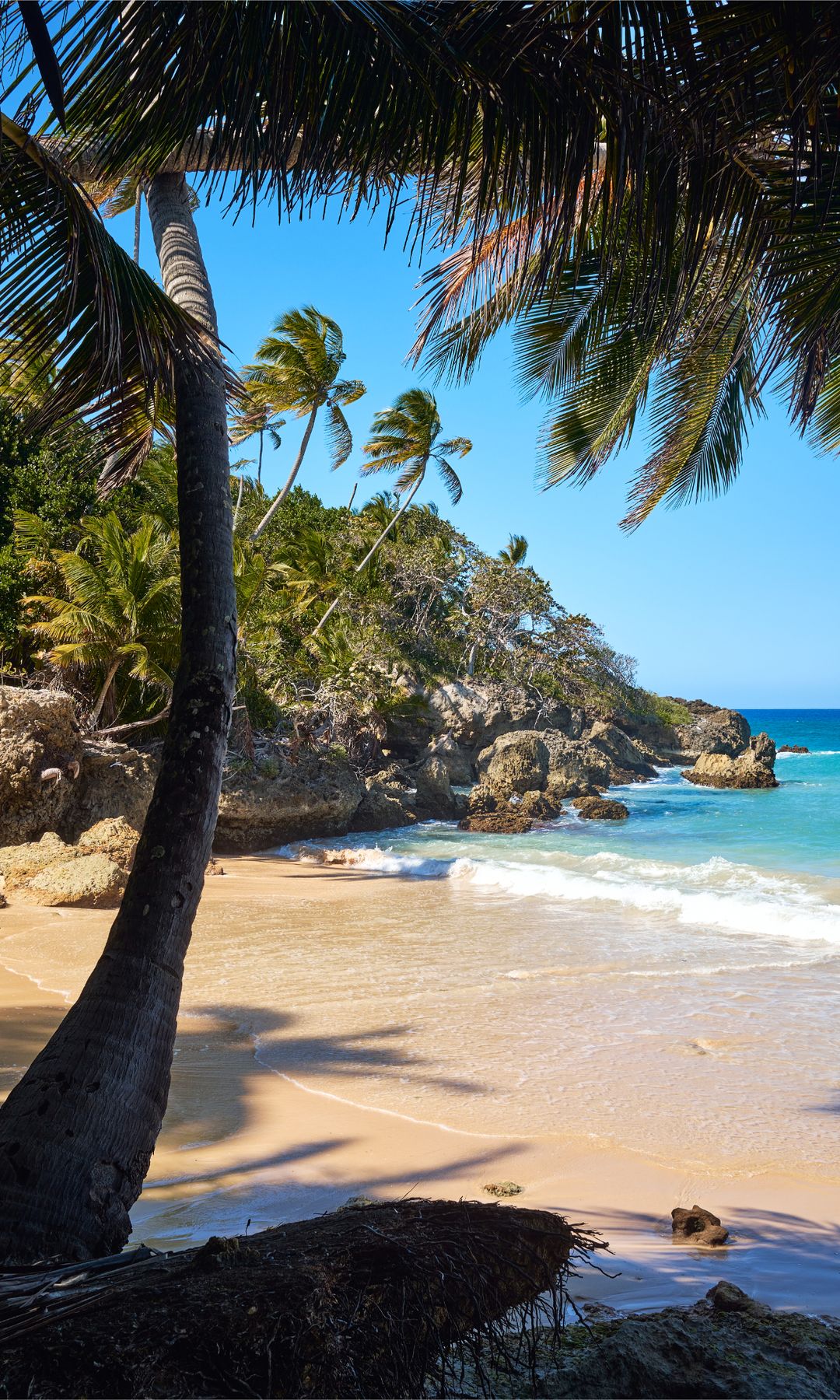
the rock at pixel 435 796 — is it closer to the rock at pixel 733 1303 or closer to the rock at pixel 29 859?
the rock at pixel 29 859

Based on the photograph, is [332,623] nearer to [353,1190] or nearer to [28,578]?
[28,578]

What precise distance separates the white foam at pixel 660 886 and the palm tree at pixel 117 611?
4.95m

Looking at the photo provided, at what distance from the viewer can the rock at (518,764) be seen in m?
26.6

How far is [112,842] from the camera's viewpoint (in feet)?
39.6

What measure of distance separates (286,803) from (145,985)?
15.2 m

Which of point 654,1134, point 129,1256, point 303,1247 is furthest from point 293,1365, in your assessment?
point 654,1134

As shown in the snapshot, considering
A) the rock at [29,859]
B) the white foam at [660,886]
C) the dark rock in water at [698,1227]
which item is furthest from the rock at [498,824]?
the dark rock in water at [698,1227]

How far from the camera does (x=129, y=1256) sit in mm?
2371

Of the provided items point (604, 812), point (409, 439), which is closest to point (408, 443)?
point (409, 439)

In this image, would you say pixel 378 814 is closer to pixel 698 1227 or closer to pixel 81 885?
pixel 81 885

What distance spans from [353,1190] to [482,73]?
469 cm

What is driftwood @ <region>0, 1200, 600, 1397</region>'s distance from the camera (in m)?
1.86

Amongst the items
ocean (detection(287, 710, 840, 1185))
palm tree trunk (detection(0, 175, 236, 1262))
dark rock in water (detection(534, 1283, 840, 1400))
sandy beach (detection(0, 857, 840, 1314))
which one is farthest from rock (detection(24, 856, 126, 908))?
dark rock in water (detection(534, 1283, 840, 1400))

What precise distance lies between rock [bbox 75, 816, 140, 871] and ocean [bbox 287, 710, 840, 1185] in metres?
3.36
